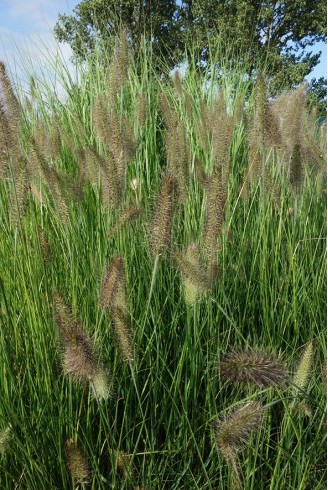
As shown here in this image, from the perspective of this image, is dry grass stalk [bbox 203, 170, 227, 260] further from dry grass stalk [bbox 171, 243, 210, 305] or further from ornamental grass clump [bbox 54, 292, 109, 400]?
ornamental grass clump [bbox 54, 292, 109, 400]

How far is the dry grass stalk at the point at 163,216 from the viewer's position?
1224 mm

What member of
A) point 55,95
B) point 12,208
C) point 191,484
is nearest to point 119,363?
point 191,484

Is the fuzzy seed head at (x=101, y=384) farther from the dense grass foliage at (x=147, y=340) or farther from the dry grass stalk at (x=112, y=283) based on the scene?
the dry grass stalk at (x=112, y=283)

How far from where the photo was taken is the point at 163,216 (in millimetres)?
1244

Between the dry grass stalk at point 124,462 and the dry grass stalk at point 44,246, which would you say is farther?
the dry grass stalk at point 44,246

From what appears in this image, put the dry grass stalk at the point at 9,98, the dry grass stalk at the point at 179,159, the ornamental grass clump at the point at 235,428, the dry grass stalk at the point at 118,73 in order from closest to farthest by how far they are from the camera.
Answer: the ornamental grass clump at the point at 235,428 → the dry grass stalk at the point at 9,98 → the dry grass stalk at the point at 179,159 → the dry grass stalk at the point at 118,73

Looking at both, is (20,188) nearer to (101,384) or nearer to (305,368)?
(101,384)

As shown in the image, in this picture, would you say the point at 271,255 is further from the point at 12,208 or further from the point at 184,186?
the point at 12,208

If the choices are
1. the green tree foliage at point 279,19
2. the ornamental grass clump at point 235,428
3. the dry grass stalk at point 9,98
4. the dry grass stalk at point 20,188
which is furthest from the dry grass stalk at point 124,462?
the green tree foliage at point 279,19

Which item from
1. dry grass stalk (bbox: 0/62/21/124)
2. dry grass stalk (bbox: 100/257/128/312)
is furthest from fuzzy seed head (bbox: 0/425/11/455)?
dry grass stalk (bbox: 0/62/21/124)

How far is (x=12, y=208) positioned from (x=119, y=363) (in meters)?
0.54

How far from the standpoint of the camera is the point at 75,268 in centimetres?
171

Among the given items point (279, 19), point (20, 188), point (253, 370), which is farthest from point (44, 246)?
point (279, 19)

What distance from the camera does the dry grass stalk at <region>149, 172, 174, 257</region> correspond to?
1.22 m
